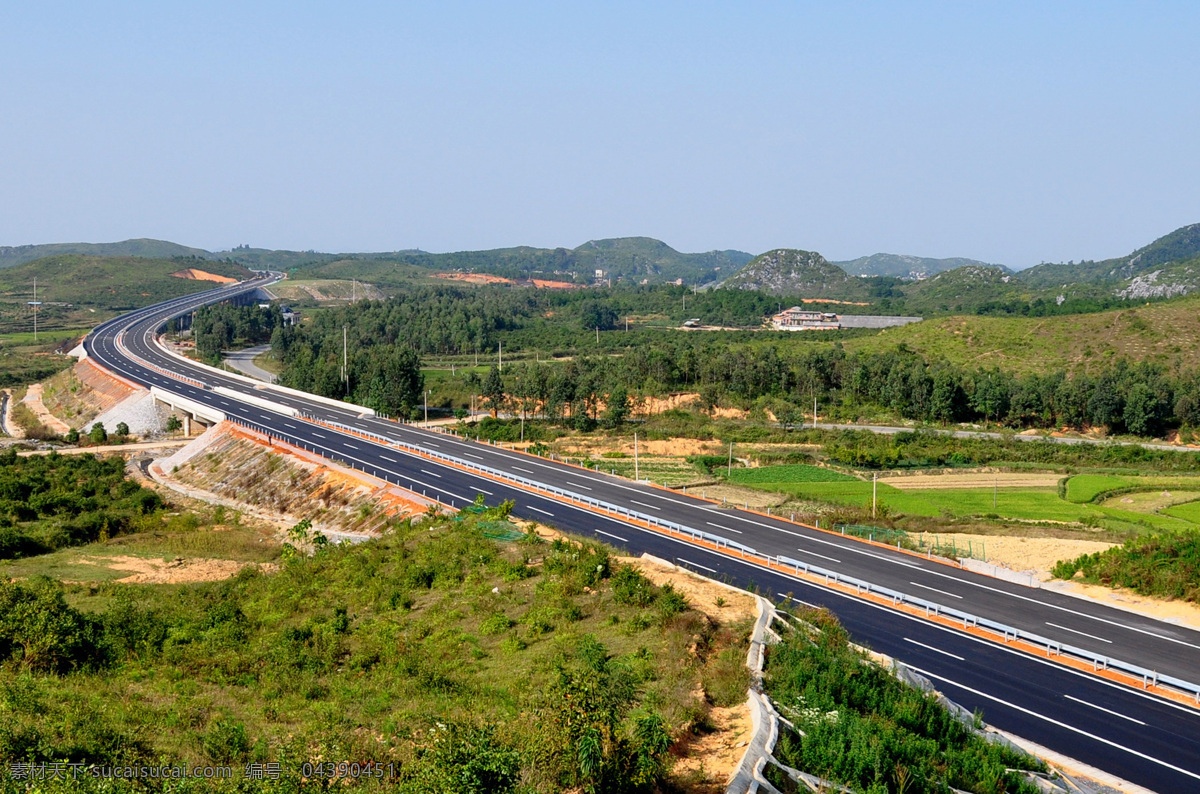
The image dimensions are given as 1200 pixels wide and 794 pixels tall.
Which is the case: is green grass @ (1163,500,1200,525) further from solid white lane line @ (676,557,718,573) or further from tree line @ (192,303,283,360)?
tree line @ (192,303,283,360)

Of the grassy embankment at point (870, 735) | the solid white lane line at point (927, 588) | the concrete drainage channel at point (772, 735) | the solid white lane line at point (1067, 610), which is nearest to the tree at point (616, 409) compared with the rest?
the solid white lane line at point (1067, 610)

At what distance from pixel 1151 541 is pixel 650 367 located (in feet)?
195

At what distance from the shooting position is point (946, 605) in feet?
93.6

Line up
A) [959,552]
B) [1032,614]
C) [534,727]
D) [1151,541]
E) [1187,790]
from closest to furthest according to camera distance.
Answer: [534,727] → [1187,790] → [1032,614] → [1151,541] → [959,552]

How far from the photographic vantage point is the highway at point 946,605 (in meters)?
19.7

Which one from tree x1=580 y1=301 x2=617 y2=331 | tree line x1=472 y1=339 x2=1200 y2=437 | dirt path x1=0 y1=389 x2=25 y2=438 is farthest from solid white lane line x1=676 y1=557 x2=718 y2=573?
tree x1=580 y1=301 x2=617 y2=331

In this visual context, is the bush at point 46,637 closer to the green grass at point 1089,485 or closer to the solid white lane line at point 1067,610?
the solid white lane line at point 1067,610

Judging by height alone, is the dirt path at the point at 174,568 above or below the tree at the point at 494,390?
below

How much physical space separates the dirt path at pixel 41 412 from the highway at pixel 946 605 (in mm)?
32396

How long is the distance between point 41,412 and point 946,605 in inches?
3459

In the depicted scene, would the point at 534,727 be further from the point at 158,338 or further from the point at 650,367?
the point at 158,338

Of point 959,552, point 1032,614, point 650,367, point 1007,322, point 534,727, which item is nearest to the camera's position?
point 534,727

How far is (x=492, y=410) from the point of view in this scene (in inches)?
3278

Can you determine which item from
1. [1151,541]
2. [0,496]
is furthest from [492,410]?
[1151,541]
